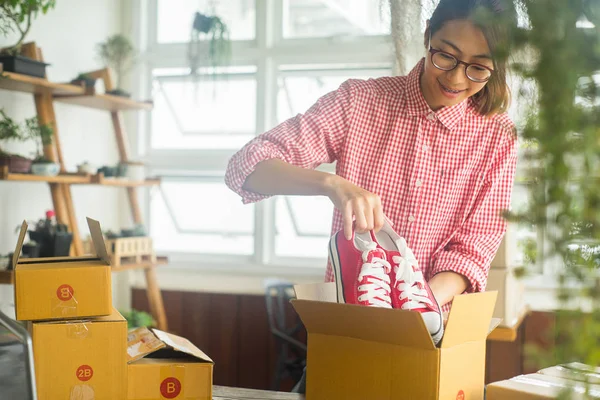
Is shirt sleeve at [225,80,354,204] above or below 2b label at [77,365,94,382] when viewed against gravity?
above

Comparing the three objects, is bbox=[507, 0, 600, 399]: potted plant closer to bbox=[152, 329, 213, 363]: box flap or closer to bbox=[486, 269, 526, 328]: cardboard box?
bbox=[152, 329, 213, 363]: box flap

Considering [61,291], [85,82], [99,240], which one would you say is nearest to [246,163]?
[99,240]

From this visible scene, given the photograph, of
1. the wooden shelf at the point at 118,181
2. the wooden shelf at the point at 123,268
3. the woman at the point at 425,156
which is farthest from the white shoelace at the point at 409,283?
the wooden shelf at the point at 118,181

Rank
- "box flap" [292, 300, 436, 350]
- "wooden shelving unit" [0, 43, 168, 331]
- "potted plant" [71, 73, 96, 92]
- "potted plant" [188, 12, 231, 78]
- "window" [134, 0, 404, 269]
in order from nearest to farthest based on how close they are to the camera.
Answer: "box flap" [292, 300, 436, 350], "wooden shelving unit" [0, 43, 168, 331], "potted plant" [71, 73, 96, 92], "potted plant" [188, 12, 231, 78], "window" [134, 0, 404, 269]

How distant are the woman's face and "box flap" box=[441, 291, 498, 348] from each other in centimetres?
50

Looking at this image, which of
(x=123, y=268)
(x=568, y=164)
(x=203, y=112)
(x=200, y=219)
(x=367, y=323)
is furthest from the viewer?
(x=200, y=219)

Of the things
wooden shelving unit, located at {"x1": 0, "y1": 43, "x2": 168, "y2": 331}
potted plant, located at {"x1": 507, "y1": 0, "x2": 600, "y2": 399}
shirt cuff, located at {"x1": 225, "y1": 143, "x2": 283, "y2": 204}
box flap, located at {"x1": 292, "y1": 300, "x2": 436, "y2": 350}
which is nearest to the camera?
potted plant, located at {"x1": 507, "y1": 0, "x2": 600, "y2": 399}

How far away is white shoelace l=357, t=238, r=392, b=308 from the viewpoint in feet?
3.65

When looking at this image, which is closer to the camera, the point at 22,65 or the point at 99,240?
the point at 99,240

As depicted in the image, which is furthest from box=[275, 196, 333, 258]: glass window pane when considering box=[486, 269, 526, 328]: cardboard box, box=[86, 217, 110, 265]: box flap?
box=[86, 217, 110, 265]: box flap

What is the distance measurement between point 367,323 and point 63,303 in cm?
55

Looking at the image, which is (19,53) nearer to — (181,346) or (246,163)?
(246,163)

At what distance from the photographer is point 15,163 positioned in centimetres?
295

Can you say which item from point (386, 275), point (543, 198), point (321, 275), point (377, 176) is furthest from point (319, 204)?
point (543, 198)
